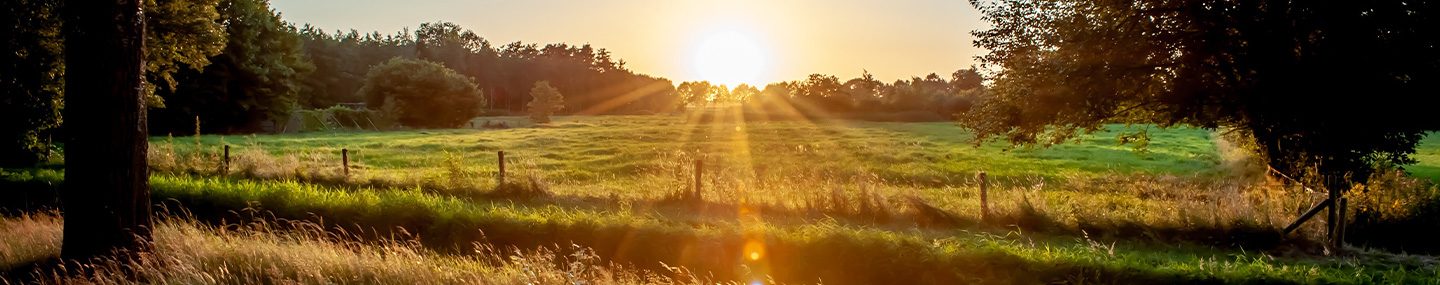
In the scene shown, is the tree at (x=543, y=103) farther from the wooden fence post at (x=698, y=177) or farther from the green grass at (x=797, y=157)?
the wooden fence post at (x=698, y=177)

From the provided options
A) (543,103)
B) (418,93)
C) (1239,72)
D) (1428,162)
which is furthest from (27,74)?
(543,103)

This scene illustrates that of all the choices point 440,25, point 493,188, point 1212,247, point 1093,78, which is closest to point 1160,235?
point 1212,247

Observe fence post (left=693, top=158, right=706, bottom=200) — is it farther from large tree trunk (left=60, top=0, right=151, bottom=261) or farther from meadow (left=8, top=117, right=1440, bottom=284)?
large tree trunk (left=60, top=0, right=151, bottom=261)

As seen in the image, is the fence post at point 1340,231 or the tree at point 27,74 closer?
the fence post at point 1340,231

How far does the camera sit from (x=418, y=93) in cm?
6075

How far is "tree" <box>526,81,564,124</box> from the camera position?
7650cm

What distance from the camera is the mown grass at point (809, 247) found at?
8164mm

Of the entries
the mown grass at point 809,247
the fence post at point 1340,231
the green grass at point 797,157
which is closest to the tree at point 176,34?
the green grass at point 797,157

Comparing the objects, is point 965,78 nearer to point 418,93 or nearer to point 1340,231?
point 418,93

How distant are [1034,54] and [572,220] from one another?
10.7m

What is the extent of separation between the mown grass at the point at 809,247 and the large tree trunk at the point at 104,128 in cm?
410

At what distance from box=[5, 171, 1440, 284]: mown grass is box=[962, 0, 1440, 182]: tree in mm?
4330

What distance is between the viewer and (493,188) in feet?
49.5

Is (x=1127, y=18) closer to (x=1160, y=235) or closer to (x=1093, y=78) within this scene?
(x=1093, y=78)
